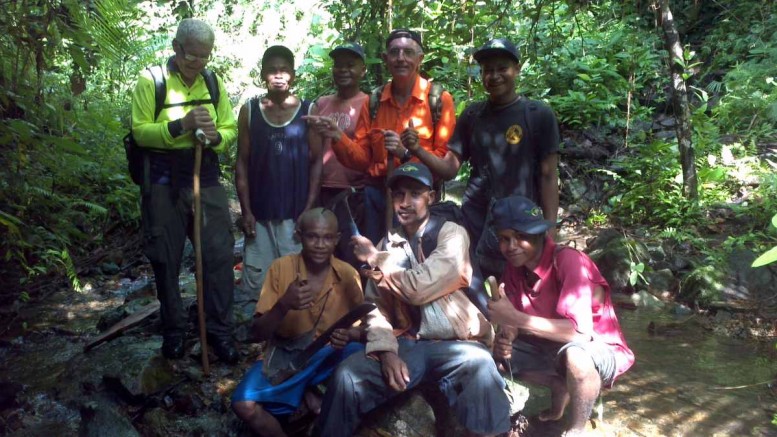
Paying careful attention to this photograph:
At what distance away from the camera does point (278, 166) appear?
467 cm

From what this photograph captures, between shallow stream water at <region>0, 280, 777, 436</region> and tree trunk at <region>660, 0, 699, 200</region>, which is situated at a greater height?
tree trunk at <region>660, 0, 699, 200</region>

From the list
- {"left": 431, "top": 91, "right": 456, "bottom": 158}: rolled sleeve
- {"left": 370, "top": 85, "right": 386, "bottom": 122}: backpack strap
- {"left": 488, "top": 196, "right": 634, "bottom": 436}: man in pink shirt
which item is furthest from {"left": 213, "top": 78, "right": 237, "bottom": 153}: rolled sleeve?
{"left": 488, "top": 196, "right": 634, "bottom": 436}: man in pink shirt

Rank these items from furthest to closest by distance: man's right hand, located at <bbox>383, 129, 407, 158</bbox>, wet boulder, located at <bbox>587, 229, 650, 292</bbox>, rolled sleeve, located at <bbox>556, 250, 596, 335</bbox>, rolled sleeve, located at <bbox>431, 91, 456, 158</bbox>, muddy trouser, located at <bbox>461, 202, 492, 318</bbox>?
wet boulder, located at <bbox>587, 229, 650, 292</bbox>
rolled sleeve, located at <bbox>431, 91, 456, 158</bbox>
man's right hand, located at <bbox>383, 129, 407, 158</bbox>
muddy trouser, located at <bbox>461, 202, 492, 318</bbox>
rolled sleeve, located at <bbox>556, 250, 596, 335</bbox>

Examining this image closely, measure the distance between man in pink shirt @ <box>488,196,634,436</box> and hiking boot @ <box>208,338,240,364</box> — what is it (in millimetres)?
2000

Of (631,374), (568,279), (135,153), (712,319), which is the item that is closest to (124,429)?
(135,153)

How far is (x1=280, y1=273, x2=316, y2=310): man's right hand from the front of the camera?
345 cm

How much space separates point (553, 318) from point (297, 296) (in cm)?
145

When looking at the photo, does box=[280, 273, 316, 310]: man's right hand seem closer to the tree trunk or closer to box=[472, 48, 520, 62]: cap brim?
box=[472, 48, 520, 62]: cap brim

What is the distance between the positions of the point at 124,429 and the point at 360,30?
13.0 ft

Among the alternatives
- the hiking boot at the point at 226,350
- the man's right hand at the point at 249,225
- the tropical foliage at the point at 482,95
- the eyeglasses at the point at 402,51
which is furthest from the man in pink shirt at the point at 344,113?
the hiking boot at the point at 226,350

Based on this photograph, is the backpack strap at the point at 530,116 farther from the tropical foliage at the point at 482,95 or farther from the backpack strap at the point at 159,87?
the backpack strap at the point at 159,87

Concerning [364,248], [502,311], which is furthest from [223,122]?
[502,311]

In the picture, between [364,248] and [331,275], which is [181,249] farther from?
[364,248]

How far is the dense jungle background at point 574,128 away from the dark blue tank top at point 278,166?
1210 mm
